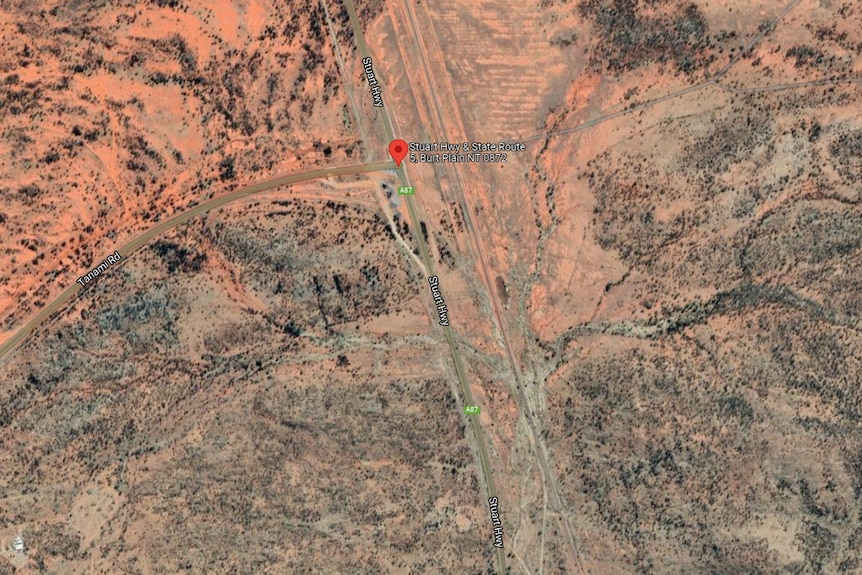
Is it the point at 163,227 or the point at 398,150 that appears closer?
the point at 163,227

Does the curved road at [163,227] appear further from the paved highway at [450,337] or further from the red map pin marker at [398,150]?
the paved highway at [450,337]

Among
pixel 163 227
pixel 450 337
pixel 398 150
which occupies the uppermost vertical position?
pixel 398 150

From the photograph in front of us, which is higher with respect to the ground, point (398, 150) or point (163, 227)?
point (398, 150)

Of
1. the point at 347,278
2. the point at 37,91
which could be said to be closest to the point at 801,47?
the point at 347,278

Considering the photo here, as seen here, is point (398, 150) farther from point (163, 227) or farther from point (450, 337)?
point (163, 227)

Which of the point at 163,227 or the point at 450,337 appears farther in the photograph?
the point at 450,337

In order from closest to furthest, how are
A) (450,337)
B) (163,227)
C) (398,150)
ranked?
(163,227)
(398,150)
(450,337)

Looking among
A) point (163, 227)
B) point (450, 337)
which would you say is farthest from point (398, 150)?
point (163, 227)

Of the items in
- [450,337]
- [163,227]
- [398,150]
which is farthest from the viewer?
[450,337]

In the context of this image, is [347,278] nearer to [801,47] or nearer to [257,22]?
[257,22]

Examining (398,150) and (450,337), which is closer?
(398,150)
